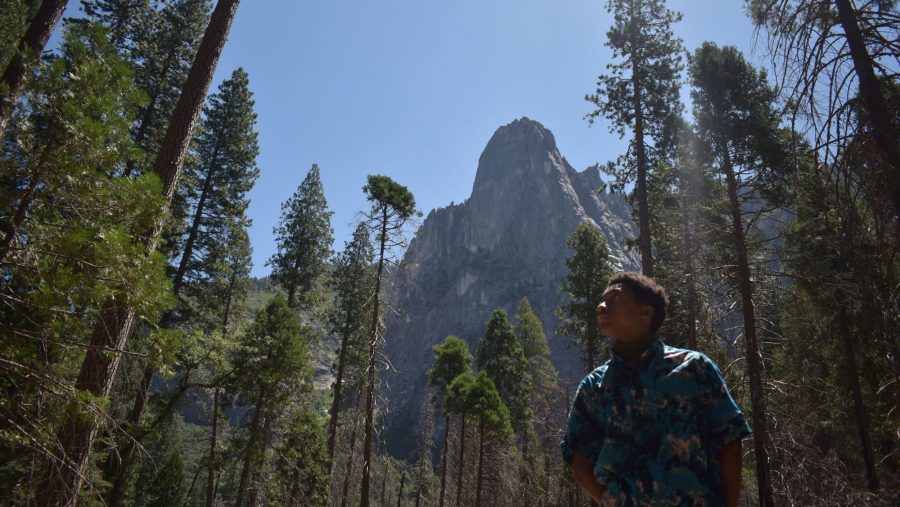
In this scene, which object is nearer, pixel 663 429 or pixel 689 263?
pixel 663 429

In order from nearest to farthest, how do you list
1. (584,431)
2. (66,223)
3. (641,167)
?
(584,431) < (66,223) < (641,167)

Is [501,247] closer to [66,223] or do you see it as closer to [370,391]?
[370,391]

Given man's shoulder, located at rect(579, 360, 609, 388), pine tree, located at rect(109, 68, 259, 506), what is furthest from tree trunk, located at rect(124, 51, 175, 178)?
man's shoulder, located at rect(579, 360, 609, 388)

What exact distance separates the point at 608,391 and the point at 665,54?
44.8 ft

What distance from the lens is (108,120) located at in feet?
15.2

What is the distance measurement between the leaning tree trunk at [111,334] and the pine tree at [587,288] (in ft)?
49.0

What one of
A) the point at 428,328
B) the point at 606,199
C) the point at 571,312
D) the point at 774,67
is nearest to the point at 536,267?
the point at 428,328

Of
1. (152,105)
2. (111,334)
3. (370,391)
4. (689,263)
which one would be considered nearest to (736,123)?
(689,263)

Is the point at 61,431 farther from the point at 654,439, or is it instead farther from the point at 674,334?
the point at 674,334

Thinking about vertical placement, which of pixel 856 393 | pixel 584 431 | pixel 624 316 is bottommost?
pixel 584 431

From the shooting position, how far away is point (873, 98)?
3615mm

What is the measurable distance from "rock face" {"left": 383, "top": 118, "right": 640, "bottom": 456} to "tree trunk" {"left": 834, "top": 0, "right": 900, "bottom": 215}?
383 feet

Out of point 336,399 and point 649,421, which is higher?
point 336,399

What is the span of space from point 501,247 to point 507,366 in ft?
A: 381
